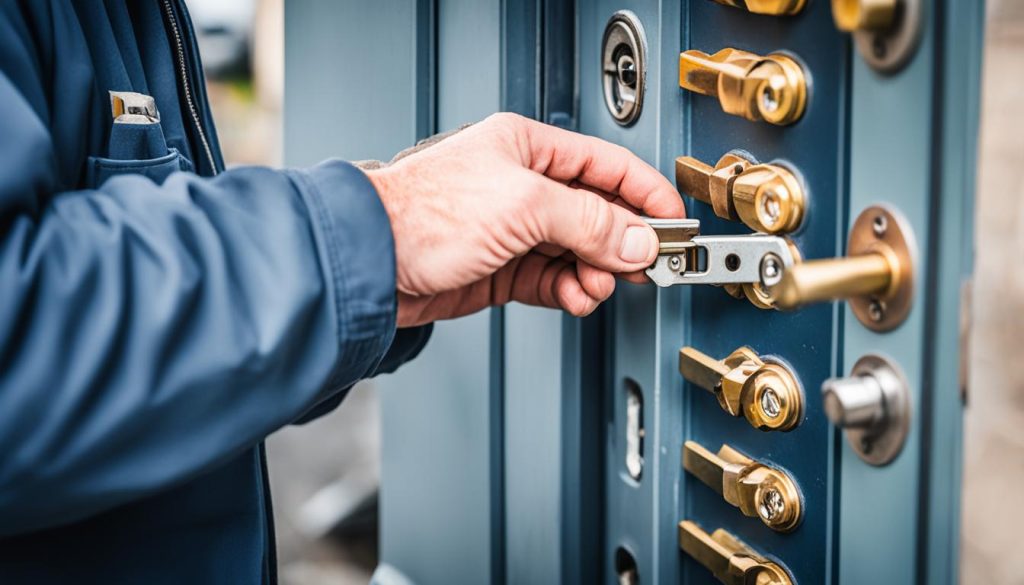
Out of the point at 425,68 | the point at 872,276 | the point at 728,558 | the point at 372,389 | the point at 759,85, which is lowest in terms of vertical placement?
the point at 372,389

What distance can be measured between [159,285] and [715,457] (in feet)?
1.63

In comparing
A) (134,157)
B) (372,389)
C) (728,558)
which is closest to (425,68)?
(134,157)

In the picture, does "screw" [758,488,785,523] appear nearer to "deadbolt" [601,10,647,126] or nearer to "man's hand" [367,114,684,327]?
"man's hand" [367,114,684,327]

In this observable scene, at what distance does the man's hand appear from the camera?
77 cm

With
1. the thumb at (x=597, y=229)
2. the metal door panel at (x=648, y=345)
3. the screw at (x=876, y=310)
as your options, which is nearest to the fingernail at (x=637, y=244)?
the thumb at (x=597, y=229)

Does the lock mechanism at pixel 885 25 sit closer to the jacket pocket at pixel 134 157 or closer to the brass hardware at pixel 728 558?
the brass hardware at pixel 728 558

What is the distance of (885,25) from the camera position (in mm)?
592

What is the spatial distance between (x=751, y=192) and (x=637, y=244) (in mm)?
106

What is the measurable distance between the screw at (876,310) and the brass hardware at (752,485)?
19 centimetres

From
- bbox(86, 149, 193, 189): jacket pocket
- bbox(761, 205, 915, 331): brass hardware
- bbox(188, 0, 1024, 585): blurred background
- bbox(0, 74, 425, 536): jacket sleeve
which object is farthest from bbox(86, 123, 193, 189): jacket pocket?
bbox(188, 0, 1024, 585): blurred background

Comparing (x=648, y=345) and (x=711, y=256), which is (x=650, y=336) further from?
(x=711, y=256)

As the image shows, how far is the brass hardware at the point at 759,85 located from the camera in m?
0.71

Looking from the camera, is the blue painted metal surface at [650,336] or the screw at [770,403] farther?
the screw at [770,403]

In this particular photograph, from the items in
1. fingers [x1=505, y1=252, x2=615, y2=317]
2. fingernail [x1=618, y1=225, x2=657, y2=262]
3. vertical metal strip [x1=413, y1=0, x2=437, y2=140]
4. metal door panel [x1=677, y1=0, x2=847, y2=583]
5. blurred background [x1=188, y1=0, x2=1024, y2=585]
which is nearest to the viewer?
metal door panel [x1=677, y1=0, x2=847, y2=583]
